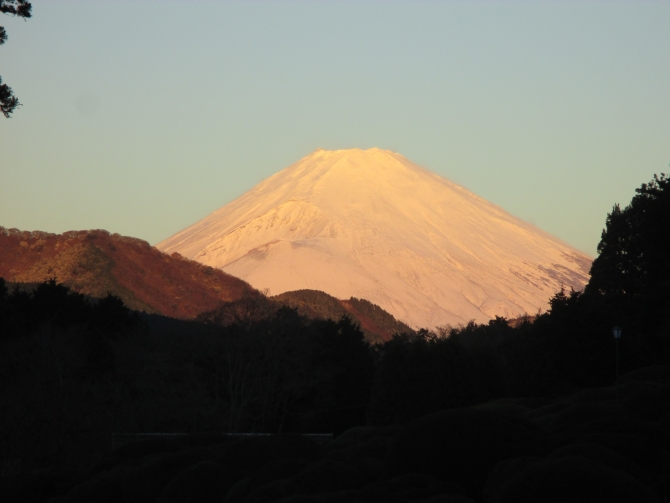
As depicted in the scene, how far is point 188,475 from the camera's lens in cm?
1655

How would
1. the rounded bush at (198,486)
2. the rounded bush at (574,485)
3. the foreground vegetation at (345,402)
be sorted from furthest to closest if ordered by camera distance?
the rounded bush at (198,486)
the foreground vegetation at (345,402)
the rounded bush at (574,485)

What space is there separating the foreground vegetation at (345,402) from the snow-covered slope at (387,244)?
230ft

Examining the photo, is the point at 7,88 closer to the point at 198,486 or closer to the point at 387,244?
the point at 198,486

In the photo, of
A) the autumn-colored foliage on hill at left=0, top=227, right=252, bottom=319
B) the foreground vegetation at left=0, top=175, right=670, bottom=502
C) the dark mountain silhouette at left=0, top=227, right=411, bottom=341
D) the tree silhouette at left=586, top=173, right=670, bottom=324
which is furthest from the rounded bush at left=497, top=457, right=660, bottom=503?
the autumn-colored foliage on hill at left=0, top=227, right=252, bottom=319

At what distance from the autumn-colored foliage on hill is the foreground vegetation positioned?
36532mm

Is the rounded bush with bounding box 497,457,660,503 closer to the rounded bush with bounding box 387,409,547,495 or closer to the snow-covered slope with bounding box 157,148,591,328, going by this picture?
the rounded bush with bounding box 387,409,547,495

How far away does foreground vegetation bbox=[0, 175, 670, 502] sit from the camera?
14.4 metres

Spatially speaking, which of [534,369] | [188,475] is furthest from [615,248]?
[188,475]

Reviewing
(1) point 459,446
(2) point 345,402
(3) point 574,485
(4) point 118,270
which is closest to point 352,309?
(4) point 118,270

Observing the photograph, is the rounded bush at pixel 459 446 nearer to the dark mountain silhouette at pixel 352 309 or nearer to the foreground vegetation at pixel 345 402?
the foreground vegetation at pixel 345 402

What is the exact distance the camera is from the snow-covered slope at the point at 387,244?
5236 inches

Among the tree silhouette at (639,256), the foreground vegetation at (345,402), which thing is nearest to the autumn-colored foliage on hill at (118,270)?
the foreground vegetation at (345,402)

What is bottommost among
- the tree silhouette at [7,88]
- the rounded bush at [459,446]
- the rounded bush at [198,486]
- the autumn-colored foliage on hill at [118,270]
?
the autumn-colored foliage on hill at [118,270]

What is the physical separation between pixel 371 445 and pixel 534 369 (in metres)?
20.1
